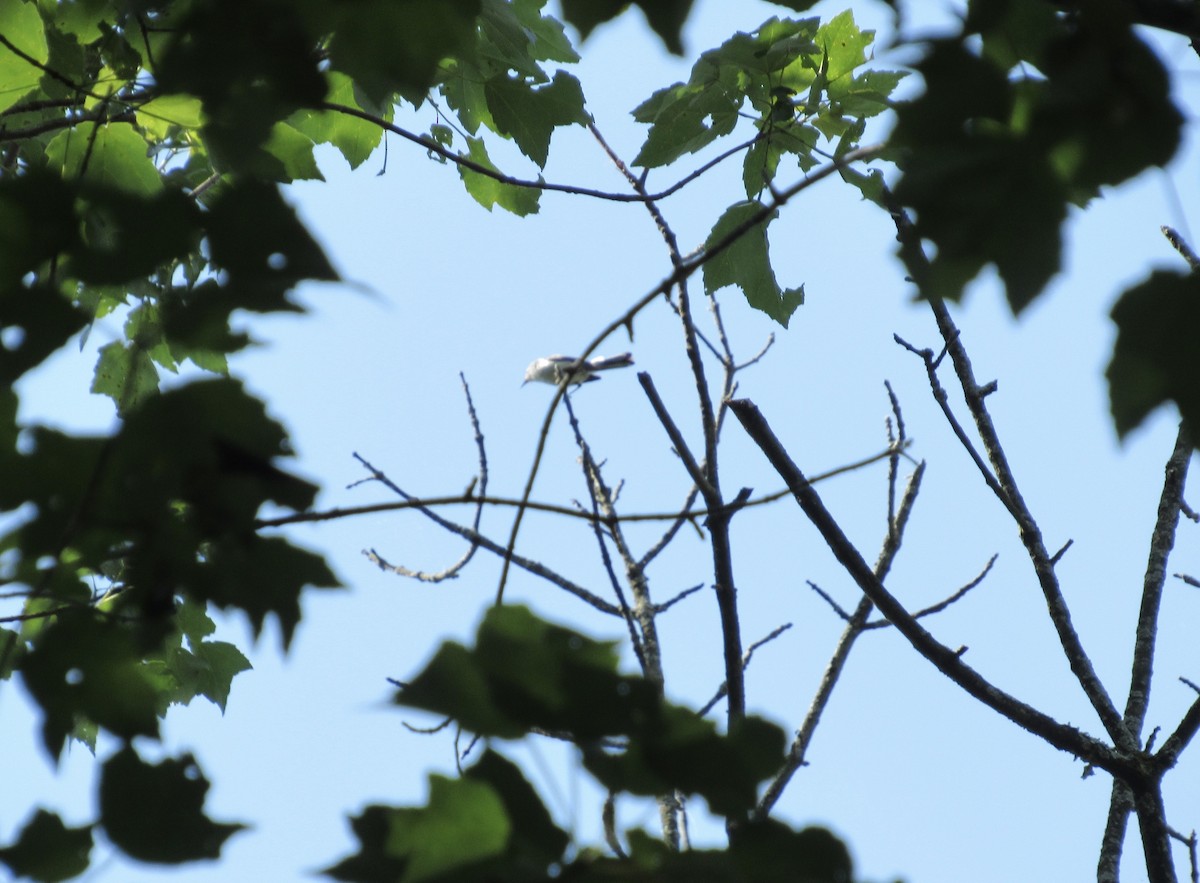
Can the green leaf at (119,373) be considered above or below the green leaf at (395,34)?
above

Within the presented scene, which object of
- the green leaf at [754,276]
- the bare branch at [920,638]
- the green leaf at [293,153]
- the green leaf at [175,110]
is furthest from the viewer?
the green leaf at [754,276]

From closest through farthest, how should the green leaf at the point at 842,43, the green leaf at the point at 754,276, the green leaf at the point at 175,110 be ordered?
the green leaf at the point at 175,110 → the green leaf at the point at 842,43 → the green leaf at the point at 754,276

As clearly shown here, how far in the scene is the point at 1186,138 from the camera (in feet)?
2.54

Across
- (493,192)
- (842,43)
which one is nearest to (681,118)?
(842,43)

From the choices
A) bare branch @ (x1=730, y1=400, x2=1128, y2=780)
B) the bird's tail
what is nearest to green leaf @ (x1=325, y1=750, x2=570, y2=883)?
bare branch @ (x1=730, y1=400, x2=1128, y2=780)

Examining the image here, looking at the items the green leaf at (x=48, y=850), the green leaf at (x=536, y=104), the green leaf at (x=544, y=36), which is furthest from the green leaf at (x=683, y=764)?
the green leaf at (x=544, y=36)

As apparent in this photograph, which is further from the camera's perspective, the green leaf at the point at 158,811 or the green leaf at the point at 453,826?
the green leaf at the point at 158,811

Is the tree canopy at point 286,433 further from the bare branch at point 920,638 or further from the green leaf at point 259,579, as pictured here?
the bare branch at point 920,638

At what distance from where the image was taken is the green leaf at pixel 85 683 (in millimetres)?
902

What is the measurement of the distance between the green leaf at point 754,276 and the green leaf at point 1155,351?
1130mm

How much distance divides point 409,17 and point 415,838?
0.64 meters

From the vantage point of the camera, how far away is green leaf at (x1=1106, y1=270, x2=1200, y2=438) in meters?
0.79

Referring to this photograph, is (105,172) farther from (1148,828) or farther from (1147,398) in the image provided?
(1148,828)

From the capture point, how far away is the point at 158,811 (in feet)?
2.85
